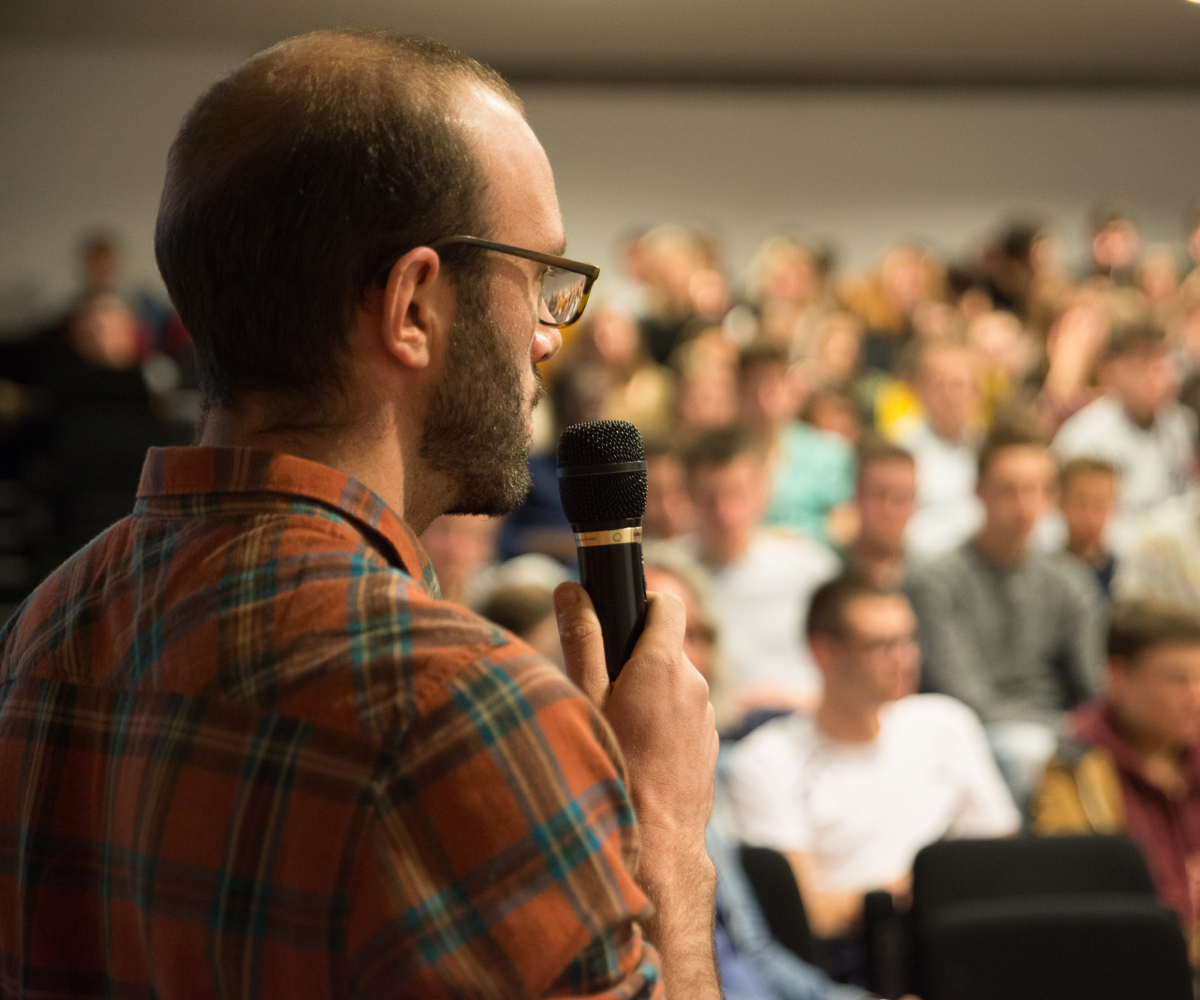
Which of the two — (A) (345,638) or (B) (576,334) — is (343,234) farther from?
(B) (576,334)

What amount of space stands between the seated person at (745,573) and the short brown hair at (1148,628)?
0.83m

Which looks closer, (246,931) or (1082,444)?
(246,931)

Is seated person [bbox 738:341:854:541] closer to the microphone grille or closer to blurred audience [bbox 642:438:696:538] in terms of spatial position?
blurred audience [bbox 642:438:696:538]

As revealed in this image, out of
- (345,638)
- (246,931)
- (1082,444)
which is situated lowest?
(1082,444)

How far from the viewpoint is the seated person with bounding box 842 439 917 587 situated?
362cm

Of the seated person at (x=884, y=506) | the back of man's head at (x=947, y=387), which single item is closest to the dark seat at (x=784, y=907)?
the seated person at (x=884, y=506)

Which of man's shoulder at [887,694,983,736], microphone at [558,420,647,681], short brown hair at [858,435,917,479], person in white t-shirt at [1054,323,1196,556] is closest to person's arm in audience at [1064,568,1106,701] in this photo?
short brown hair at [858,435,917,479]

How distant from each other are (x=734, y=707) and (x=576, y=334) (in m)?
2.62

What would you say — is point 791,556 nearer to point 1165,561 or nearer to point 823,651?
point 823,651

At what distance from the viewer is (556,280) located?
88 cm

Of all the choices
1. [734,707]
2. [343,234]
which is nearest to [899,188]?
[734,707]

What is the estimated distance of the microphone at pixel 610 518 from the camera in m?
0.87

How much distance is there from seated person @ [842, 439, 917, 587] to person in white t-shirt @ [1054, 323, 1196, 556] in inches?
54.8

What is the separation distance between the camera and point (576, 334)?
531 centimetres
